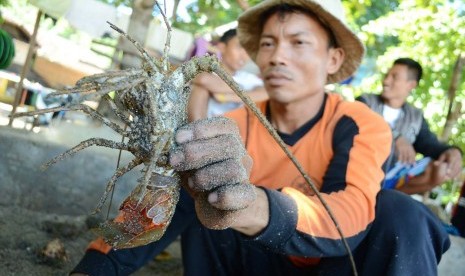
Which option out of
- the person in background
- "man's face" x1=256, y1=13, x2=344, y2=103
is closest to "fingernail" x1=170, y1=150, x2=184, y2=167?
"man's face" x1=256, y1=13, x2=344, y2=103

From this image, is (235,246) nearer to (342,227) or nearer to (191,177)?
(342,227)

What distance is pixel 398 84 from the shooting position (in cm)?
445

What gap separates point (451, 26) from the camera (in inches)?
Result: 241

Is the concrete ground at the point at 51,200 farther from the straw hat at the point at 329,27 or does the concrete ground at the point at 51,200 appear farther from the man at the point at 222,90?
the straw hat at the point at 329,27

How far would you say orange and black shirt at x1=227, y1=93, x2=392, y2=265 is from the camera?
152 cm

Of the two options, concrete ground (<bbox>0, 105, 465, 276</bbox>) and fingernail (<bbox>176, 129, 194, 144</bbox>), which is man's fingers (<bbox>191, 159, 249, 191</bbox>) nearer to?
fingernail (<bbox>176, 129, 194, 144</bbox>)

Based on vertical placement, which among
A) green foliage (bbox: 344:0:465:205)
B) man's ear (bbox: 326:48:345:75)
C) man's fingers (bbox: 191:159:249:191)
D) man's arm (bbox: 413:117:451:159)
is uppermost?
green foliage (bbox: 344:0:465:205)

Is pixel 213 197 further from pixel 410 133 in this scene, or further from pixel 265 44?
pixel 410 133

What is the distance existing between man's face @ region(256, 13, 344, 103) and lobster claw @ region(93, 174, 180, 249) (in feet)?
3.36

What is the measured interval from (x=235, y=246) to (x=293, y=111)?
2.59 feet

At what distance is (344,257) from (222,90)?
2434 millimetres

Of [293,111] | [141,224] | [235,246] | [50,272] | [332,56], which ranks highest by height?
[332,56]

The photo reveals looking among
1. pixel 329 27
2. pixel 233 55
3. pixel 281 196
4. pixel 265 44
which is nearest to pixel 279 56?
pixel 265 44

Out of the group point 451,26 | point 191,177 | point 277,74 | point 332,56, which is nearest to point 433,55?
point 451,26
